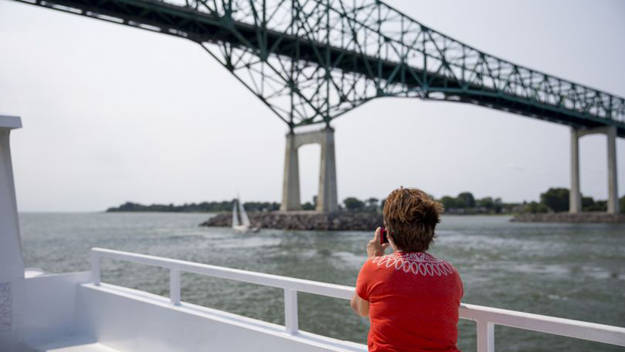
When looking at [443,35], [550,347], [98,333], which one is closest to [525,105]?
[443,35]

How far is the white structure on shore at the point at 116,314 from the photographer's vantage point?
9.80 feet

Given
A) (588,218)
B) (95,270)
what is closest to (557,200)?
(588,218)

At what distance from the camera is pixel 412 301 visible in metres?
1.67

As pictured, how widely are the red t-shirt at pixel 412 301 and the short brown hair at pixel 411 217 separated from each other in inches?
1.8

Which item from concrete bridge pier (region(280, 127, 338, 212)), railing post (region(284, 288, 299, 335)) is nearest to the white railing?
railing post (region(284, 288, 299, 335))

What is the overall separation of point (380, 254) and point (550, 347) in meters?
8.24

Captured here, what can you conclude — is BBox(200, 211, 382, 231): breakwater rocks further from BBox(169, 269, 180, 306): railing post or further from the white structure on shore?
BBox(169, 269, 180, 306): railing post

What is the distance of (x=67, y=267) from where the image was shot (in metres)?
24.6

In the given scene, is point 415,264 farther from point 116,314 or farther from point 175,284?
point 116,314

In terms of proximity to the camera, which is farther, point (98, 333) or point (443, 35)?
point (443, 35)

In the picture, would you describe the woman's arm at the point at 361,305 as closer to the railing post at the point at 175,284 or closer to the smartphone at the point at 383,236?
the smartphone at the point at 383,236

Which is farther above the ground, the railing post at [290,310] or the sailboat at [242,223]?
the railing post at [290,310]

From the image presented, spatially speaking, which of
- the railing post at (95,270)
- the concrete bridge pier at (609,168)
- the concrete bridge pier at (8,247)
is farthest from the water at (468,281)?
the concrete bridge pier at (609,168)

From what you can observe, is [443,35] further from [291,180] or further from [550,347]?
[550,347]
